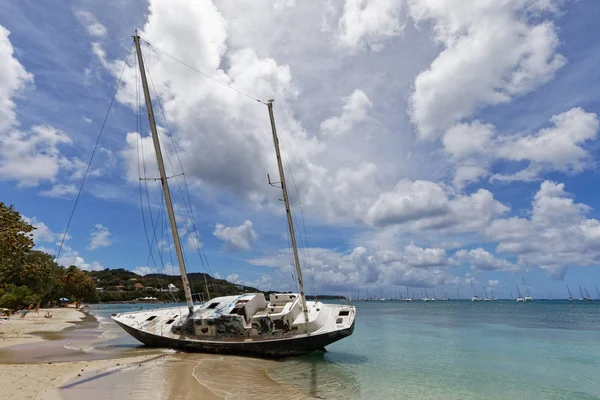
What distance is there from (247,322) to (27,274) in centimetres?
4396

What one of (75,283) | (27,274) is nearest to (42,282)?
(27,274)

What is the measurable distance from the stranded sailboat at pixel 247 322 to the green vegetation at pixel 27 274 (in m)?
10.5

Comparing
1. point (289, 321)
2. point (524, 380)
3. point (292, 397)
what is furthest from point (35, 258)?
point (524, 380)

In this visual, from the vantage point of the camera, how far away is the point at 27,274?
4884 cm

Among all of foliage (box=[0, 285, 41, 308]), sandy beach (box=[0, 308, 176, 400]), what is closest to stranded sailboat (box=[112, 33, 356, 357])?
sandy beach (box=[0, 308, 176, 400])

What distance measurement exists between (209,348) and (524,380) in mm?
15457

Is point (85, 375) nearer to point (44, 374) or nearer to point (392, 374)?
point (44, 374)

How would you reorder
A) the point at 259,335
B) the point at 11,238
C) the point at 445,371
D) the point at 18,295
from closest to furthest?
the point at 259,335, the point at 445,371, the point at 11,238, the point at 18,295

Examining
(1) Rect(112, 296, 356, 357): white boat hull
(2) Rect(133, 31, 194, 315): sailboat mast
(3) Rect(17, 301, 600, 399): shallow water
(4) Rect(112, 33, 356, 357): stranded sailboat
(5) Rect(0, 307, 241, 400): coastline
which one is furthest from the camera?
(2) Rect(133, 31, 194, 315): sailboat mast

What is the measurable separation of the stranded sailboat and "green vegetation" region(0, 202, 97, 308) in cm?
1049

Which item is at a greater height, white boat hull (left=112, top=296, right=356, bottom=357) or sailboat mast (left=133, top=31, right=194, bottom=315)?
sailboat mast (left=133, top=31, right=194, bottom=315)

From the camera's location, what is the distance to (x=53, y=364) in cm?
1548

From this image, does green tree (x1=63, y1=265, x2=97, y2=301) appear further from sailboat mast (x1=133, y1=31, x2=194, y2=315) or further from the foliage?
sailboat mast (x1=133, y1=31, x2=194, y2=315)

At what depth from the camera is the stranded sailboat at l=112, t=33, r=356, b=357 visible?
18547 millimetres
